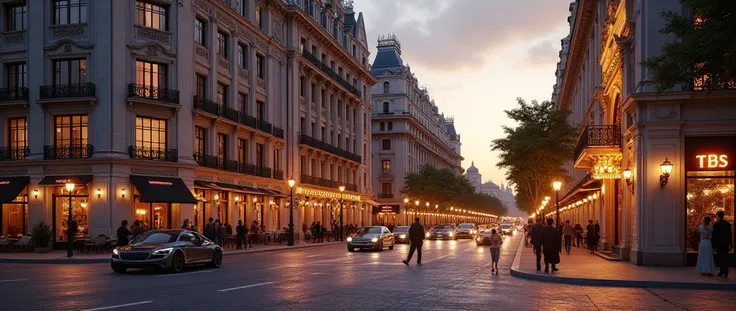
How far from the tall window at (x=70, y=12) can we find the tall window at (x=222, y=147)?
11.2m

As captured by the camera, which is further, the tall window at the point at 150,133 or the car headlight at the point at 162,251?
the tall window at the point at 150,133

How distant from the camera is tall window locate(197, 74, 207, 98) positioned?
43.4m

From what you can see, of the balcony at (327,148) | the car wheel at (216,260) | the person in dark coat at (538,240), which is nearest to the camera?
the person in dark coat at (538,240)

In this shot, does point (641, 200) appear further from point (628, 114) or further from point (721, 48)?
point (721, 48)

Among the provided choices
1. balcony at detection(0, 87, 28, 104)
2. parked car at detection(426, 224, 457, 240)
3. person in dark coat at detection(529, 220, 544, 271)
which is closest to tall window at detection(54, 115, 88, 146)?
balcony at detection(0, 87, 28, 104)

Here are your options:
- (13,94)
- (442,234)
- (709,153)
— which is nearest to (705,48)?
(709,153)

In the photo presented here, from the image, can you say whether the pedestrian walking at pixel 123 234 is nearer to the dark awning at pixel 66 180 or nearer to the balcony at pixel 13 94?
the dark awning at pixel 66 180

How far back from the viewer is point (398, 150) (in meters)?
106

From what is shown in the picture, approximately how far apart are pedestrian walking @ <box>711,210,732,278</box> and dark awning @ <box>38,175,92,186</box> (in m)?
27.7

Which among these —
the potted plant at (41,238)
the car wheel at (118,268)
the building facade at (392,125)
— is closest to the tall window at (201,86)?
the potted plant at (41,238)

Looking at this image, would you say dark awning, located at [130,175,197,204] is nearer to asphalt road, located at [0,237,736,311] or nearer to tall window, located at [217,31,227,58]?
tall window, located at [217,31,227,58]

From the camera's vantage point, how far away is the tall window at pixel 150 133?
38.5 metres

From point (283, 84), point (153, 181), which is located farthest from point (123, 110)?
point (283, 84)

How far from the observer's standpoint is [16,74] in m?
38.9
